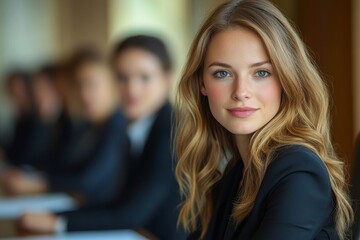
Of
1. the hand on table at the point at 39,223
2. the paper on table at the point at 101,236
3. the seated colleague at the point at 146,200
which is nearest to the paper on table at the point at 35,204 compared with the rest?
the hand on table at the point at 39,223

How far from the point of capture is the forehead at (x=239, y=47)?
1604 mm

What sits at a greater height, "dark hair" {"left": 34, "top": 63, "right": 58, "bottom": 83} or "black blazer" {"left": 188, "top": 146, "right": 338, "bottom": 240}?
"black blazer" {"left": 188, "top": 146, "right": 338, "bottom": 240}

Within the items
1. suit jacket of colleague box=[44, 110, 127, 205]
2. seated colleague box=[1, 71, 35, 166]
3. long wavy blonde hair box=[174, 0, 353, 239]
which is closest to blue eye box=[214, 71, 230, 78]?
long wavy blonde hair box=[174, 0, 353, 239]

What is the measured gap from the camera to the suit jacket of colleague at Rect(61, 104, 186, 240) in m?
3.31

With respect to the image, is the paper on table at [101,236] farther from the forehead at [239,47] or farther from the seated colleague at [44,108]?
the seated colleague at [44,108]

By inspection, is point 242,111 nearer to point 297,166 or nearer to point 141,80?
point 297,166

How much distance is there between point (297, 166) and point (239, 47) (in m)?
0.29

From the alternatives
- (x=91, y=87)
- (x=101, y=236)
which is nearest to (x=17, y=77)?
(x=91, y=87)

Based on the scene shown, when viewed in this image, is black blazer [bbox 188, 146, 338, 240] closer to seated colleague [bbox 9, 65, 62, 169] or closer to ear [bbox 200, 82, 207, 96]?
ear [bbox 200, 82, 207, 96]

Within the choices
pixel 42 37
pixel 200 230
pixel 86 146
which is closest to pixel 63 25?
pixel 42 37

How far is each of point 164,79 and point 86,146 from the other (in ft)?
10.0

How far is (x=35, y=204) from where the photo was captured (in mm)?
3998

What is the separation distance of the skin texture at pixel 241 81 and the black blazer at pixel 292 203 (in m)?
0.11

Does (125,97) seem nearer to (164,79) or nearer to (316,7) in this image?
(164,79)
